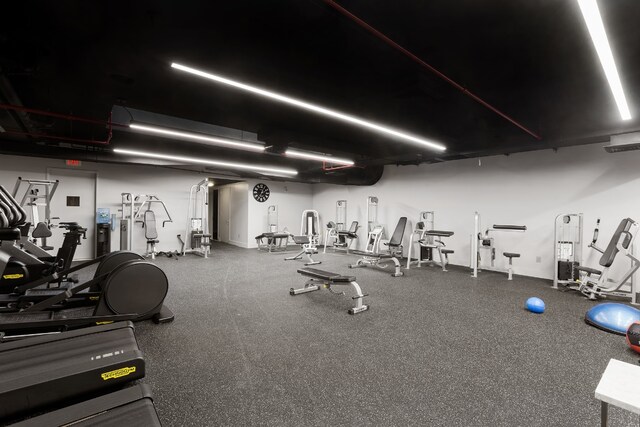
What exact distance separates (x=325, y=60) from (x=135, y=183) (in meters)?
6.87

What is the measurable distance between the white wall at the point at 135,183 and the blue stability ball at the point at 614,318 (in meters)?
8.91

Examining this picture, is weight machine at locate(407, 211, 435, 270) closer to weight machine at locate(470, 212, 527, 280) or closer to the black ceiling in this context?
weight machine at locate(470, 212, 527, 280)

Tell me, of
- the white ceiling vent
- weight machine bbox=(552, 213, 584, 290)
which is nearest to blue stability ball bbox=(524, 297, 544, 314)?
weight machine bbox=(552, 213, 584, 290)

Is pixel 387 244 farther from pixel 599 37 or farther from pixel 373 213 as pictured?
pixel 599 37

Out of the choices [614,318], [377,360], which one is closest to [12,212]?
[377,360]

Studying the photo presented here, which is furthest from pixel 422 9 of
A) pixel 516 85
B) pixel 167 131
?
pixel 167 131

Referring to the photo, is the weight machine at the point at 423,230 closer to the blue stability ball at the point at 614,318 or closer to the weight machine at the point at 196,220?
the blue stability ball at the point at 614,318

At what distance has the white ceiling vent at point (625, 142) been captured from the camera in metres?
4.04

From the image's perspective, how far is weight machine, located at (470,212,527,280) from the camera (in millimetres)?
5492

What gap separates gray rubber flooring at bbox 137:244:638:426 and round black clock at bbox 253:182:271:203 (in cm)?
568

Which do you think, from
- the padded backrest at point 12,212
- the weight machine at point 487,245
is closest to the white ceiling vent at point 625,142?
the weight machine at point 487,245

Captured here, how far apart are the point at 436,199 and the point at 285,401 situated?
6623mm

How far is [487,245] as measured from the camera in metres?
6.00

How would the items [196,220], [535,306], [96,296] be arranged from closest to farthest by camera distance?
[96,296]
[535,306]
[196,220]
